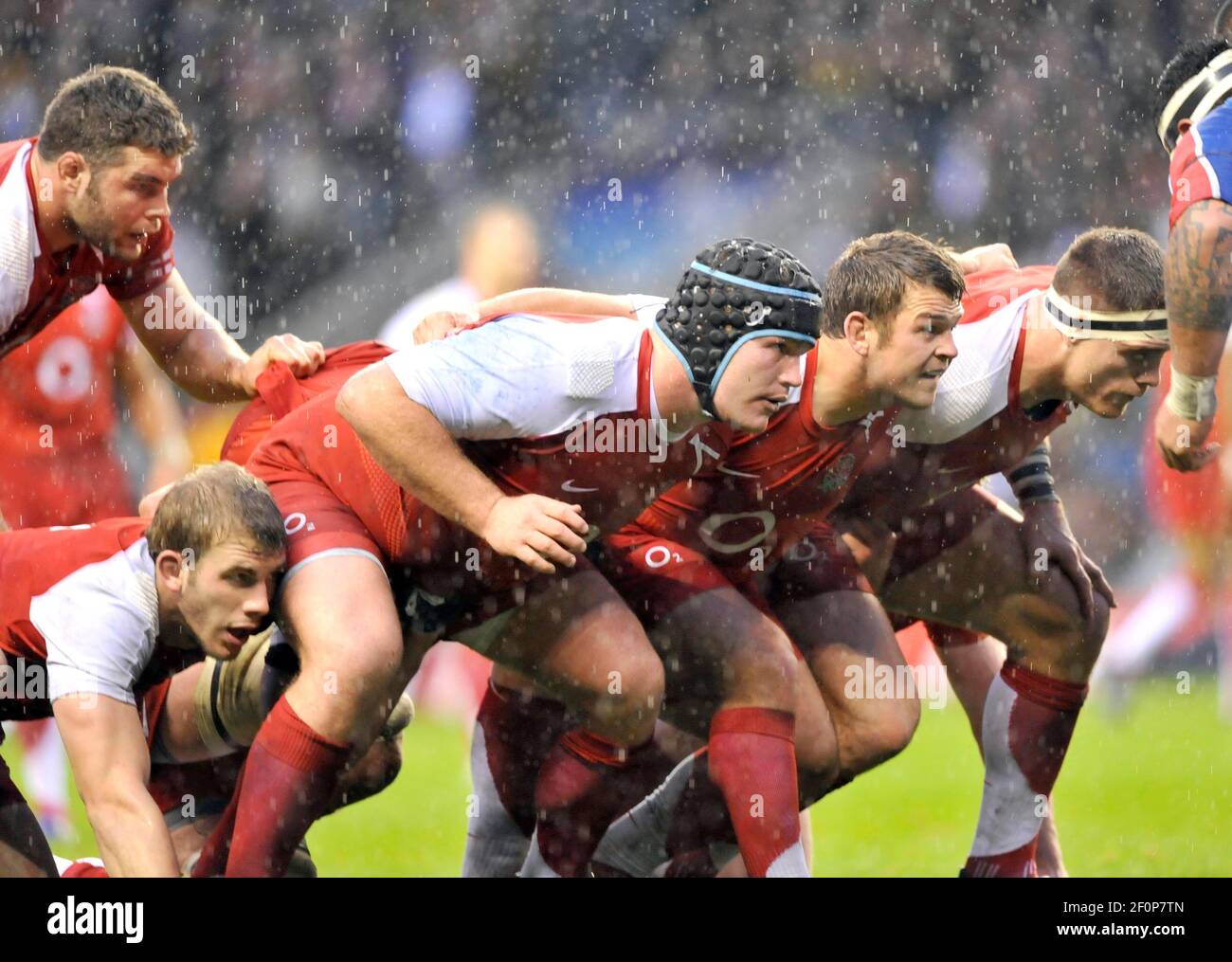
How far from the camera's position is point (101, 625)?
3.15 m

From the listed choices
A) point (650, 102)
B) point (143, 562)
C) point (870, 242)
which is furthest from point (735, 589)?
point (650, 102)

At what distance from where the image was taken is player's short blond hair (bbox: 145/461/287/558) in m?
3.14

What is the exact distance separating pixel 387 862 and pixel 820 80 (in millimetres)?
5539

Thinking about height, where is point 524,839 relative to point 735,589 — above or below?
below

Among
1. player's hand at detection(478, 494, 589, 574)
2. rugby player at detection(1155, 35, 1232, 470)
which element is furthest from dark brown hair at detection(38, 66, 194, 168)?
rugby player at detection(1155, 35, 1232, 470)

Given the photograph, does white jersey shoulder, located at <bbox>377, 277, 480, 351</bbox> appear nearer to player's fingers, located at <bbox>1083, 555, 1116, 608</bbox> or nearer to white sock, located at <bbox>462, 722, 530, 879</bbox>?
white sock, located at <bbox>462, 722, 530, 879</bbox>

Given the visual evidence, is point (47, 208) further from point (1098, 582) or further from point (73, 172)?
point (1098, 582)

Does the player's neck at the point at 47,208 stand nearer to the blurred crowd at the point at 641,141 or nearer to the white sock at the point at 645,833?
the white sock at the point at 645,833

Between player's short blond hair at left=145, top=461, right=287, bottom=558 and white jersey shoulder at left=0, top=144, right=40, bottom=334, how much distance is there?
730 millimetres

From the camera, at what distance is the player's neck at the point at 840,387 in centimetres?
340

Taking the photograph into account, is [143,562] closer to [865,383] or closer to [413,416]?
[413,416]

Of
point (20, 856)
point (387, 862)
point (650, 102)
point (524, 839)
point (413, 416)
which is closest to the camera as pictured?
point (413, 416)

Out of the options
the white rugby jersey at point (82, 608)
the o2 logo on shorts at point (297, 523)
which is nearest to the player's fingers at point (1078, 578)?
the o2 logo on shorts at point (297, 523)

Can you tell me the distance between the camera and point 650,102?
Answer: 8.89 m
